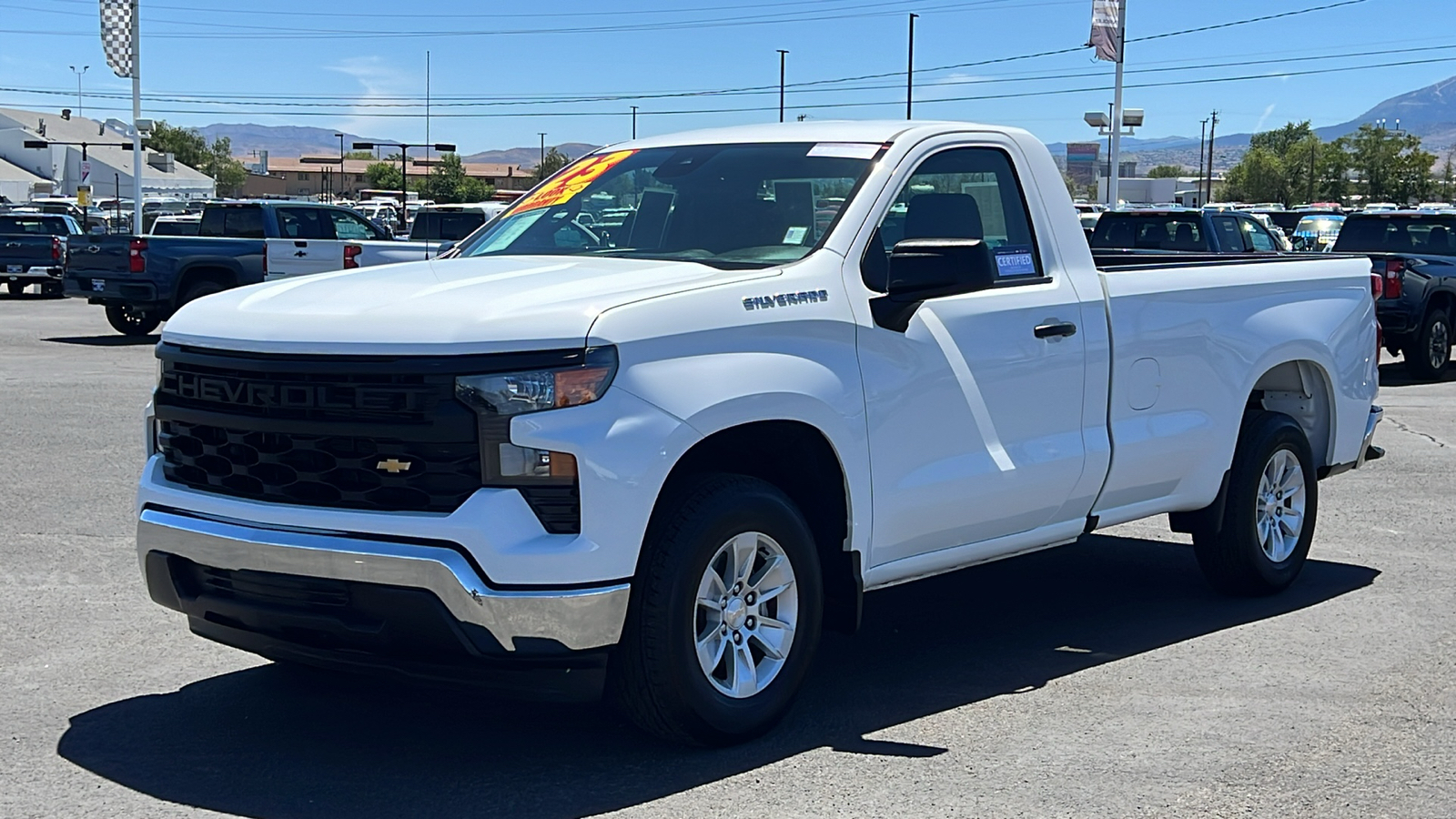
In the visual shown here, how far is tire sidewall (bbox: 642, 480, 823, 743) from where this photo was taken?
4844 mm

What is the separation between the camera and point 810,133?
6.27 metres

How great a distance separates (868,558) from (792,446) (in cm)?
47

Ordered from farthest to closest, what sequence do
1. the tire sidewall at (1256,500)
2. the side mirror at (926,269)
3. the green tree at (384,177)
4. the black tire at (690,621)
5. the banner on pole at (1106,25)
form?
the green tree at (384,177) < the banner on pole at (1106,25) < the tire sidewall at (1256,500) < the side mirror at (926,269) < the black tire at (690,621)

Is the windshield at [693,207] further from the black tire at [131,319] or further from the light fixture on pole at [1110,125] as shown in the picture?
the light fixture on pole at [1110,125]

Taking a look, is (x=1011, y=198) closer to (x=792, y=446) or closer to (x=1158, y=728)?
(x=792, y=446)

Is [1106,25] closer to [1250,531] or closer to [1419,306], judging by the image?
[1419,306]

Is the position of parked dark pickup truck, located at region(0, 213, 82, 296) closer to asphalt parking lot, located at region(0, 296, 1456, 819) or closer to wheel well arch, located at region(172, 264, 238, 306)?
wheel well arch, located at region(172, 264, 238, 306)

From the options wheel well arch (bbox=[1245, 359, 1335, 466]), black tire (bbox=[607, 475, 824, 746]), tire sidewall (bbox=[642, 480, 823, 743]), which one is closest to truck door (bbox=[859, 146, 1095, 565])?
tire sidewall (bbox=[642, 480, 823, 743])

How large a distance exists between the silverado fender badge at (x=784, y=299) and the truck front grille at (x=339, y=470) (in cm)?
105

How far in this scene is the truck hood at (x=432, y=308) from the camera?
466cm

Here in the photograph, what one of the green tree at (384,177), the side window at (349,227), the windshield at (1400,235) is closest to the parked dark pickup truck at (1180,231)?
the windshield at (1400,235)

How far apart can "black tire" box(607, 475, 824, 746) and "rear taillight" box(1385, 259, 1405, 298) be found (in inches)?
583

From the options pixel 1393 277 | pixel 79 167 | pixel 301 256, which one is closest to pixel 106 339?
pixel 301 256

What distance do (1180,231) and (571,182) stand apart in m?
14.9
